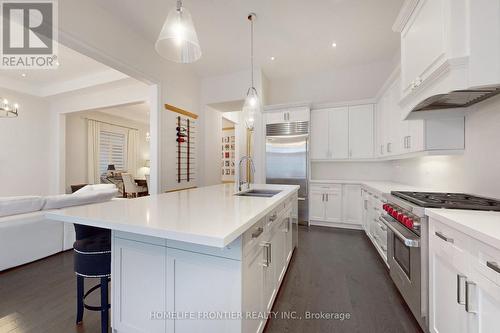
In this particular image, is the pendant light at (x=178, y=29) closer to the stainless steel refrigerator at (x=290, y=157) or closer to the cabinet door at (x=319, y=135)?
the stainless steel refrigerator at (x=290, y=157)

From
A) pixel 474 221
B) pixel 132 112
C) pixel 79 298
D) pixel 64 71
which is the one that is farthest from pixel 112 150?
pixel 474 221

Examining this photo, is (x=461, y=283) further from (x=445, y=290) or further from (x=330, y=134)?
(x=330, y=134)

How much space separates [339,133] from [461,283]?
3308 millimetres

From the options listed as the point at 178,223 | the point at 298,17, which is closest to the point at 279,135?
the point at 298,17

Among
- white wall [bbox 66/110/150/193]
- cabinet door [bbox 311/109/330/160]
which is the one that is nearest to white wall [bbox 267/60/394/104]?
cabinet door [bbox 311/109/330/160]

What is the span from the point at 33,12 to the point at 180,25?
1.64 metres

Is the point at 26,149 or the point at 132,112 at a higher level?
the point at 132,112

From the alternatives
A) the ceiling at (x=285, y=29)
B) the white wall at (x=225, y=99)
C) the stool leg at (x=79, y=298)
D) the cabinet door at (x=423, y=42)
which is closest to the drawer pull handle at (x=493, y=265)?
the cabinet door at (x=423, y=42)

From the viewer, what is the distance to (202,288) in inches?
42.6

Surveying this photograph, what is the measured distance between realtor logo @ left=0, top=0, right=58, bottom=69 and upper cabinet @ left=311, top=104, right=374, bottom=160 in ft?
13.1

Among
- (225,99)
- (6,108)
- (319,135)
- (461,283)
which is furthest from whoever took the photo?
(225,99)

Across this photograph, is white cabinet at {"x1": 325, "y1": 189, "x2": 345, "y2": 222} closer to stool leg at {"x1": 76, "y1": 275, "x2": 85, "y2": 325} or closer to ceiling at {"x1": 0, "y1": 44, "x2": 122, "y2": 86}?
stool leg at {"x1": 76, "y1": 275, "x2": 85, "y2": 325}

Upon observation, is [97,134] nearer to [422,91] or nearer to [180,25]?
[180,25]

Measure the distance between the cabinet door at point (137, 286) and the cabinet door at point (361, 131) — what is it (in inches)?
151
